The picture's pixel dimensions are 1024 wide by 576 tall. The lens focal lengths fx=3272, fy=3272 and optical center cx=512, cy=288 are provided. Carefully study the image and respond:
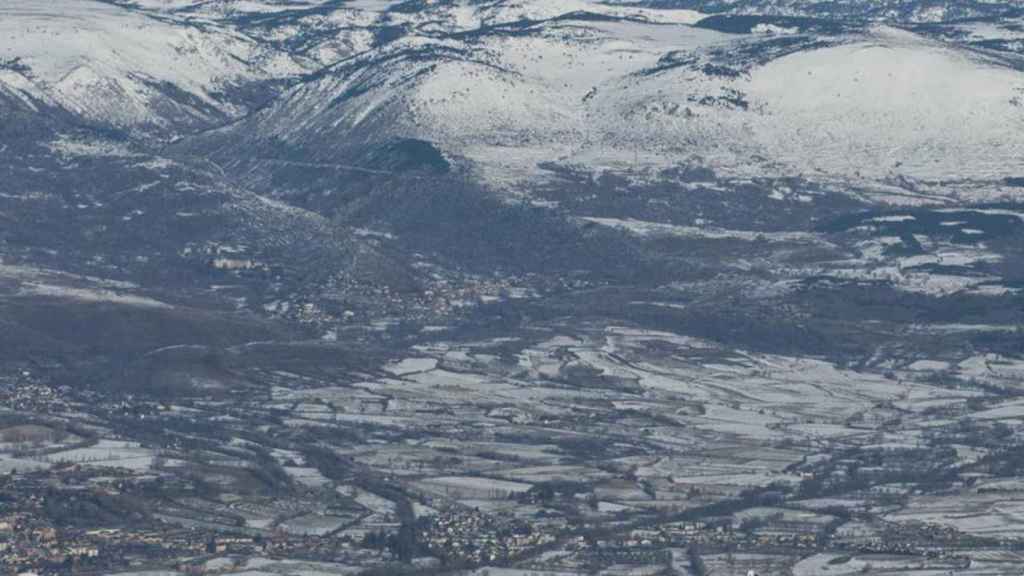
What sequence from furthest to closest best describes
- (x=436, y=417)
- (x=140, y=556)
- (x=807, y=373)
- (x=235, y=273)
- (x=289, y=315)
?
(x=235, y=273)
(x=289, y=315)
(x=807, y=373)
(x=436, y=417)
(x=140, y=556)

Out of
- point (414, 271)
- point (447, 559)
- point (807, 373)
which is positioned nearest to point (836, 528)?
point (447, 559)

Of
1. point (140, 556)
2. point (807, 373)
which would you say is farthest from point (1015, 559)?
point (807, 373)

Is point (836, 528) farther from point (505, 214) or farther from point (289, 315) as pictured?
point (505, 214)

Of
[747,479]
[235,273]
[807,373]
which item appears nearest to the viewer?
[747,479]

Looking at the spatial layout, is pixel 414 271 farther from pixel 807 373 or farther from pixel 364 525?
pixel 364 525

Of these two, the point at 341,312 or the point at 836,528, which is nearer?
the point at 836,528

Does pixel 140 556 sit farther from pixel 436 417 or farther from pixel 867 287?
pixel 867 287

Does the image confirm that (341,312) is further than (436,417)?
Yes

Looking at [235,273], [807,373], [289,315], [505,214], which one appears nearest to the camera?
[807,373]

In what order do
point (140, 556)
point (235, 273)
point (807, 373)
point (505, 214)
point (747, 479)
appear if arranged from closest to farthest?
→ point (140, 556) < point (747, 479) < point (807, 373) < point (235, 273) < point (505, 214)
